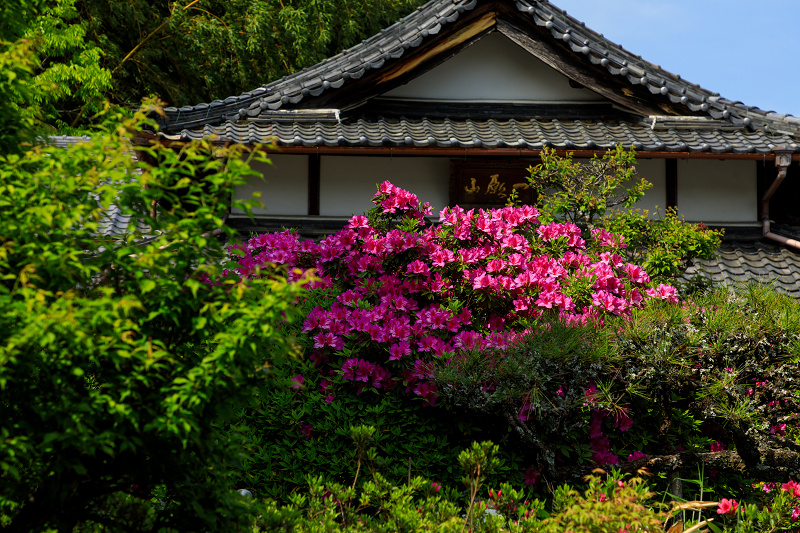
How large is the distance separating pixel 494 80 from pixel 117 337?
300 inches

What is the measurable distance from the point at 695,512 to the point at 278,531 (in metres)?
3.36

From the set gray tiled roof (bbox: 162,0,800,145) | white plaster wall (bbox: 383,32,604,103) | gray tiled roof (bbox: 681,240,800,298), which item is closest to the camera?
gray tiled roof (bbox: 681,240,800,298)

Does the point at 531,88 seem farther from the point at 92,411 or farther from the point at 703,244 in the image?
the point at 92,411

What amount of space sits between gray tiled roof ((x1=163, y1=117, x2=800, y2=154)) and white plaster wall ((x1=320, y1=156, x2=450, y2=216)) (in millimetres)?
476

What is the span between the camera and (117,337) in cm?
256

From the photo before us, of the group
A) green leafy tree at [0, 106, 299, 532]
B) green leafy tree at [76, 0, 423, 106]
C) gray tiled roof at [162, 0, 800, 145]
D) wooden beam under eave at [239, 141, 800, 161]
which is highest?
green leafy tree at [76, 0, 423, 106]

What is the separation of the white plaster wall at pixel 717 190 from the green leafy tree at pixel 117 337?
25.0 feet

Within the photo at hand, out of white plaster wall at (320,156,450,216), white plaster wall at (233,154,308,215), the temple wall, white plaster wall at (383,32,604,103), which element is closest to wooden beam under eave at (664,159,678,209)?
the temple wall

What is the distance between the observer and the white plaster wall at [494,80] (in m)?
9.21

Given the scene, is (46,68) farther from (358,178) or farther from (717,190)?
(717,190)

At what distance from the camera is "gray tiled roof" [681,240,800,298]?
7871mm

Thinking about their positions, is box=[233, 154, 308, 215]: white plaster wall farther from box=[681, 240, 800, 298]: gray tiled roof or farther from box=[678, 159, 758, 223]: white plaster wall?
box=[678, 159, 758, 223]: white plaster wall

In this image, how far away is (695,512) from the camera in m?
5.17

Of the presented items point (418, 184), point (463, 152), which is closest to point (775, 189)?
point (463, 152)
